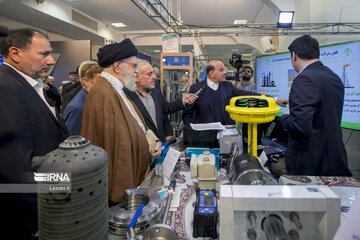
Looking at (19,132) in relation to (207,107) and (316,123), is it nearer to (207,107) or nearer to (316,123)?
(316,123)

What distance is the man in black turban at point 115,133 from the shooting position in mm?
1305

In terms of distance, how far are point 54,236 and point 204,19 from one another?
8257 millimetres

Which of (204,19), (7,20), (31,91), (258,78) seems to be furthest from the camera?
(204,19)

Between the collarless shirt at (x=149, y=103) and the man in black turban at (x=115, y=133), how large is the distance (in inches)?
39.4

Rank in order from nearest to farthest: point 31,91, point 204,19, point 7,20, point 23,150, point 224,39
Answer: point 23,150
point 31,91
point 7,20
point 204,19
point 224,39

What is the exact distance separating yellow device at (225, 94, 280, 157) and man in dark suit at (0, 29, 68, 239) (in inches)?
40.6

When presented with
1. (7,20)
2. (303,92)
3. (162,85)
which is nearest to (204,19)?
(162,85)

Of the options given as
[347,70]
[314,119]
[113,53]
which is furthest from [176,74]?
[314,119]

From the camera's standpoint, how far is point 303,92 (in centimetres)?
152

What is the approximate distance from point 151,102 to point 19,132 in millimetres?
1668

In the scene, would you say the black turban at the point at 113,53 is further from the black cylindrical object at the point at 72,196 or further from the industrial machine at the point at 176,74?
the industrial machine at the point at 176,74

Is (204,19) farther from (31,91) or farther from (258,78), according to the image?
(31,91)

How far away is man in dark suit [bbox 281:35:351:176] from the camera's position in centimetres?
150

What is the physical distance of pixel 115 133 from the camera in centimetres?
134
